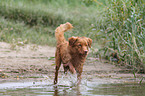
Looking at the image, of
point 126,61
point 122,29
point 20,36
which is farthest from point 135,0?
point 20,36

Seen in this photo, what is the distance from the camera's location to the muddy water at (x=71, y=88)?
547 cm

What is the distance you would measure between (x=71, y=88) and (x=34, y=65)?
2.56m

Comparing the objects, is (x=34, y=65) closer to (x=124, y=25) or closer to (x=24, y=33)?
(x=124, y=25)

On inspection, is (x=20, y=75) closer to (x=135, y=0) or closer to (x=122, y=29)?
(x=122, y=29)

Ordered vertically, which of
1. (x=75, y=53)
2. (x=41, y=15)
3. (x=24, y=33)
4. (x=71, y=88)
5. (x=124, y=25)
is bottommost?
(x=71, y=88)

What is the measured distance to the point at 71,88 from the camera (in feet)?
20.4

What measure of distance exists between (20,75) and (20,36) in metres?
3.77

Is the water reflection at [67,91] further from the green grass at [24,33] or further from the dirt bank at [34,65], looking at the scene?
the green grass at [24,33]

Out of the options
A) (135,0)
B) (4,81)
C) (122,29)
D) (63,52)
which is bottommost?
(4,81)

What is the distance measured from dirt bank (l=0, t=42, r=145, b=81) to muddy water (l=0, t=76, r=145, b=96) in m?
0.67

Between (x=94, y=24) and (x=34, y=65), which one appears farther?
(x=94, y=24)

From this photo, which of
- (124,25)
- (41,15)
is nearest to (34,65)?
(124,25)

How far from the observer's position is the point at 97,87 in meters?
6.28

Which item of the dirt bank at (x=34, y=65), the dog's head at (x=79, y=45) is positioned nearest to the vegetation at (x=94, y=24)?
the dirt bank at (x=34, y=65)
